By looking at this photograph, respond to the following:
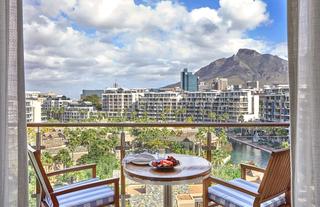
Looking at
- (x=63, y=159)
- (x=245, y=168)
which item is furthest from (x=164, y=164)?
(x=63, y=159)

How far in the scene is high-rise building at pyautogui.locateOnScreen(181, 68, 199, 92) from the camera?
13.9 feet

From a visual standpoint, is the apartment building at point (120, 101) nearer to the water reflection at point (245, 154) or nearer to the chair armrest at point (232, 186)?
the water reflection at point (245, 154)

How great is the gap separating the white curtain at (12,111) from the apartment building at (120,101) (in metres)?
1.85

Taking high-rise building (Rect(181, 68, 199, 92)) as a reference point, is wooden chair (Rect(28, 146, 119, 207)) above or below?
below

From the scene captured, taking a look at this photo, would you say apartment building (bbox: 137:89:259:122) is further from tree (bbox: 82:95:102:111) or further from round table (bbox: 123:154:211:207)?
round table (bbox: 123:154:211:207)

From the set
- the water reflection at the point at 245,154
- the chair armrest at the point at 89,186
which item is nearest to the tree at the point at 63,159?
the chair armrest at the point at 89,186

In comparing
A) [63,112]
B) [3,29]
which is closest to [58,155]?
[63,112]

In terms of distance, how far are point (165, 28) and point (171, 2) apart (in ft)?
1.24

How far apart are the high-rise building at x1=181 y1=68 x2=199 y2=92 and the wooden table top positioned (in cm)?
187

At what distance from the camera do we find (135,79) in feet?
14.7

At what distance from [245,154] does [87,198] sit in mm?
1645

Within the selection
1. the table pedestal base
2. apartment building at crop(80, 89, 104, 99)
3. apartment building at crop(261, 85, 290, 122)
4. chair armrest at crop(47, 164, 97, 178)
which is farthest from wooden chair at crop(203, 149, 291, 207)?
apartment building at crop(80, 89, 104, 99)

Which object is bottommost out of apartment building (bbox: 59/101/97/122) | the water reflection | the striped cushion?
the striped cushion

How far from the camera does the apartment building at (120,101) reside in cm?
396
